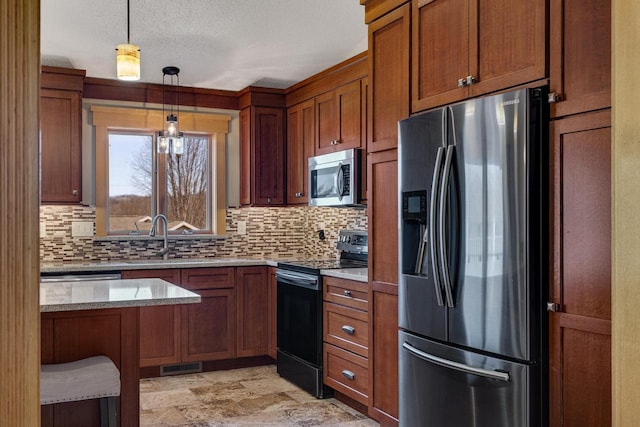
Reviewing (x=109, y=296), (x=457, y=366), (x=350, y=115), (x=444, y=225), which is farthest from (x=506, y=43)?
(x=350, y=115)

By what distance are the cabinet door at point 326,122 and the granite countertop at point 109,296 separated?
6.36 feet

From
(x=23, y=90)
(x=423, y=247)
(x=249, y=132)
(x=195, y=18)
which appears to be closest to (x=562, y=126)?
(x=423, y=247)

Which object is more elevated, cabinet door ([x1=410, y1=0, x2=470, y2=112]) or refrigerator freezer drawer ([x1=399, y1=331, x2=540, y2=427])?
cabinet door ([x1=410, y1=0, x2=470, y2=112])

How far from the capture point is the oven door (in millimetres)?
3994

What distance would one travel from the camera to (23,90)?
65 centimetres

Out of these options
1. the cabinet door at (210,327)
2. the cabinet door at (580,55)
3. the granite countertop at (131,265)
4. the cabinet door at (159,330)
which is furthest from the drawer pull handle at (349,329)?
the cabinet door at (580,55)

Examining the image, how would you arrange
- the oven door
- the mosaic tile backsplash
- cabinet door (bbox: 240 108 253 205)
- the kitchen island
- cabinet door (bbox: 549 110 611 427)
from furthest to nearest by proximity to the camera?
1. cabinet door (bbox: 240 108 253 205)
2. the mosaic tile backsplash
3. the oven door
4. the kitchen island
5. cabinet door (bbox: 549 110 611 427)

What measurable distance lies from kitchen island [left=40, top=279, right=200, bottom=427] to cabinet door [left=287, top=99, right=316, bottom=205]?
2.29m

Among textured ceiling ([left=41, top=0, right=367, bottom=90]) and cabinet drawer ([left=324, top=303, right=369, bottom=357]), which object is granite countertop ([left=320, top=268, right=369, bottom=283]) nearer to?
cabinet drawer ([left=324, top=303, right=369, bottom=357])

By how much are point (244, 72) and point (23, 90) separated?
423cm

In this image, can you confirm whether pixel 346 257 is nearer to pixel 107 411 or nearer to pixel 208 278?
pixel 208 278

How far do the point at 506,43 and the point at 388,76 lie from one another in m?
0.86

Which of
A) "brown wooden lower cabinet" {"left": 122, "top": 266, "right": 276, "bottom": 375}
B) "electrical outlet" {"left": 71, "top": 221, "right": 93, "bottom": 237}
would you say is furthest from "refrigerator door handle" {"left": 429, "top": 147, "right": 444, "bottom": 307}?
"electrical outlet" {"left": 71, "top": 221, "right": 93, "bottom": 237}

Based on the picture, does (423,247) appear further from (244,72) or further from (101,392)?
(244,72)
